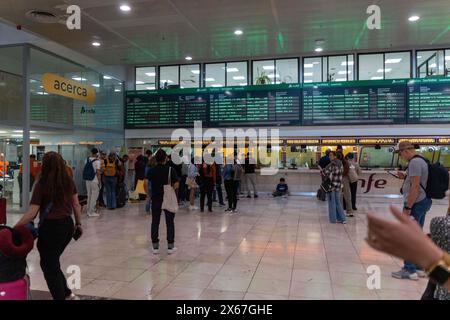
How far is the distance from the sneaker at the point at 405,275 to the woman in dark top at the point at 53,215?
139 inches

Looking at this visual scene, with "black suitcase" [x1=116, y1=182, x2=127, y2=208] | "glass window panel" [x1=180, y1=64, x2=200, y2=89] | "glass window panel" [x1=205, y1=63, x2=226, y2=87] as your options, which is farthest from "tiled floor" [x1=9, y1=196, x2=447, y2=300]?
"glass window panel" [x1=180, y1=64, x2=200, y2=89]

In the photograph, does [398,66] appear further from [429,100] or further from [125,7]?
[125,7]

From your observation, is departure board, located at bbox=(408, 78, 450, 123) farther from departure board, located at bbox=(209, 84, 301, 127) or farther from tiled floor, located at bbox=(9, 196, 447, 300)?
tiled floor, located at bbox=(9, 196, 447, 300)

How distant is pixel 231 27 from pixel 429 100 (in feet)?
21.2

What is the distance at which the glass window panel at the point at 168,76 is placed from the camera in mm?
12430

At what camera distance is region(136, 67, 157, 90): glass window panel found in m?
12.7

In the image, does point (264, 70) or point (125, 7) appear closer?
point (125, 7)

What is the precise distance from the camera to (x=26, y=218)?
8.75ft

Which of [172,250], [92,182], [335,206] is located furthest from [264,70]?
[172,250]

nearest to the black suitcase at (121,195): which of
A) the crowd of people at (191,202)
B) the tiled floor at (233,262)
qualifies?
the crowd of people at (191,202)

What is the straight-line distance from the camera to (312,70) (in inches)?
447

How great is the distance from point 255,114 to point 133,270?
26.1 feet

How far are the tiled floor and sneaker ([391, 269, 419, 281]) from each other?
77 mm
